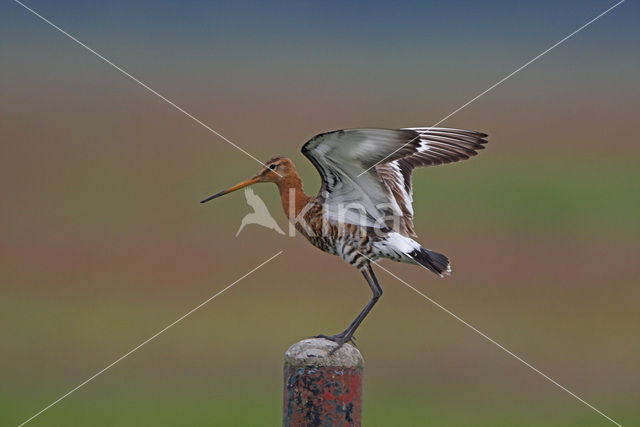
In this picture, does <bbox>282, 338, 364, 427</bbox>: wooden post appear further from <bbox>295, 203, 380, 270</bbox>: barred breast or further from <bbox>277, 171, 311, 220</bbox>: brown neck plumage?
<bbox>277, 171, 311, 220</bbox>: brown neck plumage

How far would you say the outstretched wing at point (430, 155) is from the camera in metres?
7.14

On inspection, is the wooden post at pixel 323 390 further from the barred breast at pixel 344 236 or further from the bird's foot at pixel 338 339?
the barred breast at pixel 344 236

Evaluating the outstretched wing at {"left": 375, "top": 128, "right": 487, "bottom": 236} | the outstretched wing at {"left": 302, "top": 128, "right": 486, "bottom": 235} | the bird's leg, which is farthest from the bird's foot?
the outstretched wing at {"left": 375, "top": 128, "right": 487, "bottom": 236}

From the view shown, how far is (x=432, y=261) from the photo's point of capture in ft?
22.3

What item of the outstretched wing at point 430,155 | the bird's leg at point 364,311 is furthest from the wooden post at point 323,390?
the outstretched wing at point 430,155

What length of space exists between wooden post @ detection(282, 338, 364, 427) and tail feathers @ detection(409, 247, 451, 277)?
1.90 meters

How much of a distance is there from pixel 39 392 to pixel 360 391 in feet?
27.1

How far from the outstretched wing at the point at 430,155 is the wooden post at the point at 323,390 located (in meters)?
2.35

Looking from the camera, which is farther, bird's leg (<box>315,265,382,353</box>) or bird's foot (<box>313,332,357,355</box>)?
bird's leg (<box>315,265,382,353</box>)

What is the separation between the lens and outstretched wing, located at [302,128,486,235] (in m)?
6.11

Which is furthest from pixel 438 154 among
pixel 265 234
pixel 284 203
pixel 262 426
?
pixel 265 234

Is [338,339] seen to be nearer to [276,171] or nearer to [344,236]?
[344,236]

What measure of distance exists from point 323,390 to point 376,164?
6.32ft

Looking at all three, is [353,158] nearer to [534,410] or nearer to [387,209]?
[387,209]
